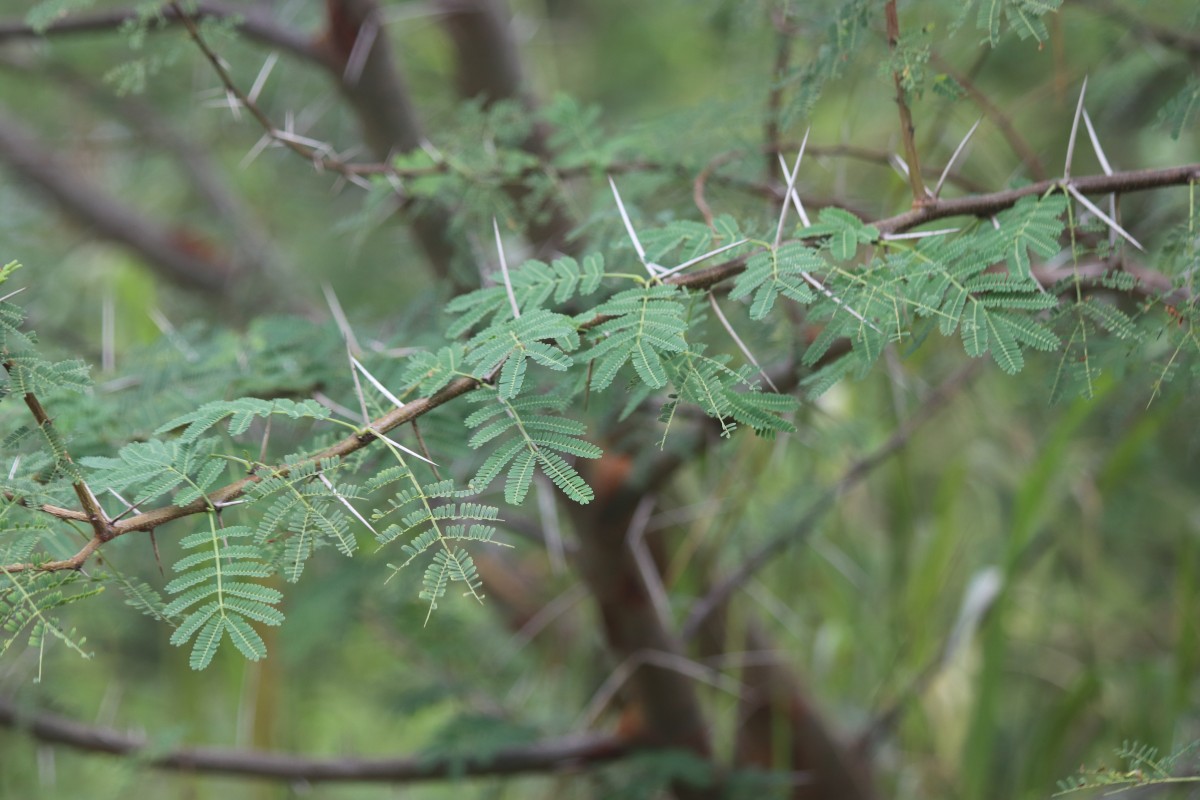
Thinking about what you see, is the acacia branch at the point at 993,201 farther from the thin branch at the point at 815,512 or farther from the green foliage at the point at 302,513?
the thin branch at the point at 815,512

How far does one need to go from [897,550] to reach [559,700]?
2.89 feet

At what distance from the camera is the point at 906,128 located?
93 centimetres

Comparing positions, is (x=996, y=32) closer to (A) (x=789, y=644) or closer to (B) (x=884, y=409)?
(B) (x=884, y=409)

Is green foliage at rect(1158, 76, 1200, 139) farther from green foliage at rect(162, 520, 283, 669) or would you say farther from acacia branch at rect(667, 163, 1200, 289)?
green foliage at rect(162, 520, 283, 669)

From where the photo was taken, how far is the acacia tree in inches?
31.6

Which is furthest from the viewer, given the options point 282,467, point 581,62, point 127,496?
point 581,62

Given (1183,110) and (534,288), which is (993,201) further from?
(534,288)

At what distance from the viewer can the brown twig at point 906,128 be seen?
0.91 m

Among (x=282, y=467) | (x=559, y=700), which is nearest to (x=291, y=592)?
(x=559, y=700)

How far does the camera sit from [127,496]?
98cm

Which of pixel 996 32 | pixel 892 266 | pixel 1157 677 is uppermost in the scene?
pixel 996 32

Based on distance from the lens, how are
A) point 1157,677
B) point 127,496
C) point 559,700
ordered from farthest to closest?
point 559,700, point 1157,677, point 127,496

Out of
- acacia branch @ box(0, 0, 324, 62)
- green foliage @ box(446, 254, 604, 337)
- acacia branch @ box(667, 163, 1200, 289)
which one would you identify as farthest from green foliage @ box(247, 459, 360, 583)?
acacia branch @ box(0, 0, 324, 62)

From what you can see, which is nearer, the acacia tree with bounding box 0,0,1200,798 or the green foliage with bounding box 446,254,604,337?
the acacia tree with bounding box 0,0,1200,798
